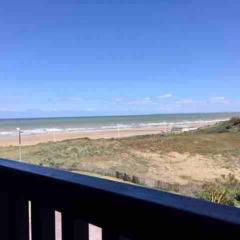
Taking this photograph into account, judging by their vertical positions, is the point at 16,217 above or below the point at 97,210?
below

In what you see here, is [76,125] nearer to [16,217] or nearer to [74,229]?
[16,217]

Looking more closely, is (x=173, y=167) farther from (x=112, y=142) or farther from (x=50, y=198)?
(x=50, y=198)

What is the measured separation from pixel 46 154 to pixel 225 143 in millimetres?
13372

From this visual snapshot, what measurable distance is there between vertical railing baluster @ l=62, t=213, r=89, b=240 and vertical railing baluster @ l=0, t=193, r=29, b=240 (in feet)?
1.16

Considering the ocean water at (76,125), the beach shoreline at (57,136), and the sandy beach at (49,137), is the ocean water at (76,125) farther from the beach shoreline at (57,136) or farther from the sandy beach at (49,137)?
the sandy beach at (49,137)

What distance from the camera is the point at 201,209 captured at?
137cm

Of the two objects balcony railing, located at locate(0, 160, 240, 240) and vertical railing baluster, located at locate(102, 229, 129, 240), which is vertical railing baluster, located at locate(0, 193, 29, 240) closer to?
balcony railing, located at locate(0, 160, 240, 240)

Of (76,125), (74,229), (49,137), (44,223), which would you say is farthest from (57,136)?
(74,229)

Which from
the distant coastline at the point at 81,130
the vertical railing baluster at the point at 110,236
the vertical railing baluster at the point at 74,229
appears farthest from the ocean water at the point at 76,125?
the vertical railing baluster at the point at 110,236

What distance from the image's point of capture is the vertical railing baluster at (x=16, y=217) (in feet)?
7.23

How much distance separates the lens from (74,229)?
1.83m

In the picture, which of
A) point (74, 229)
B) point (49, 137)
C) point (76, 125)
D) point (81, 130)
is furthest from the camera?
point (76, 125)

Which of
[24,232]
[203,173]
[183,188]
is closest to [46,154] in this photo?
[203,173]

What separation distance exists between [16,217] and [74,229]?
476 millimetres
